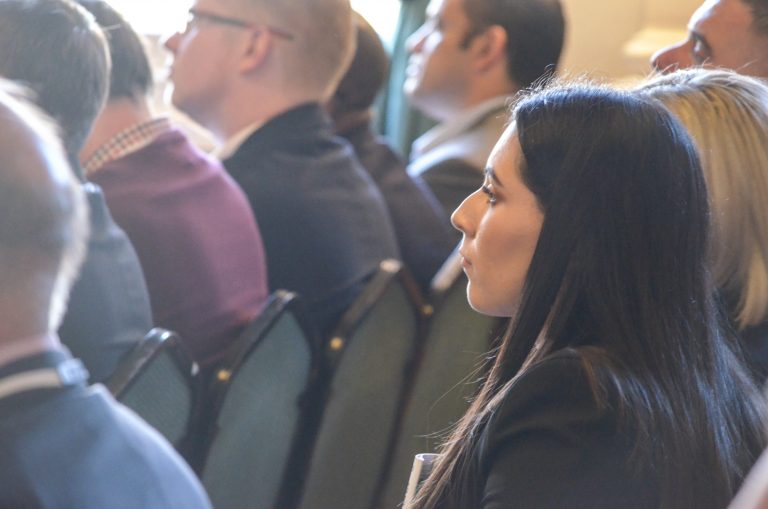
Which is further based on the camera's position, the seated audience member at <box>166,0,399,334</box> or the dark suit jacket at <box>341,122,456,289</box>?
the dark suit jacket at <box>341,122,456,289</box>

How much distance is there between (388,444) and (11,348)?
1.48 metres

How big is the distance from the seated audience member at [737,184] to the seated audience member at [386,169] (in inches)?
Answer: 50.8

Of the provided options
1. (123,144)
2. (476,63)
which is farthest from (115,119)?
(476,63)

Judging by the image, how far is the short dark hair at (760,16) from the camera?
7.30ft

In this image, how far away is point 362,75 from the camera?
3291 millimetres

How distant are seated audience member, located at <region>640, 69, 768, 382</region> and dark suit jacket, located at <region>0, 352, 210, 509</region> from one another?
2.77ft

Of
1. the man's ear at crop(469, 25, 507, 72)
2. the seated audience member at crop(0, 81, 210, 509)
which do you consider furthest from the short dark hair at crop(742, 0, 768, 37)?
the seated audience member at crop(0, 81, 210, 509)

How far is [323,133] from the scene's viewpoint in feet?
9.21

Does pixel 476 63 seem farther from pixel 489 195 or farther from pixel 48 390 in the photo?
pixel 48 390

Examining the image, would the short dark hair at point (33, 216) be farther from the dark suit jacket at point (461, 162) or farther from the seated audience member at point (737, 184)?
the dark suit jacket at point (461, 162)

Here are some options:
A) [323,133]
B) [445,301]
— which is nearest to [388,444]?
[445,301]

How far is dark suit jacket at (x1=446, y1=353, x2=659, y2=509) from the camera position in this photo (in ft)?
3.90

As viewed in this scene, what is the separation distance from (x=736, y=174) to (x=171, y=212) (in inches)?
40.8

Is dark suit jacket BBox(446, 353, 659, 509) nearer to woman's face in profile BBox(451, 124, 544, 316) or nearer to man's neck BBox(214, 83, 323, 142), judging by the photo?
woman's face in profile BBox(451, 124, 544, 316)
